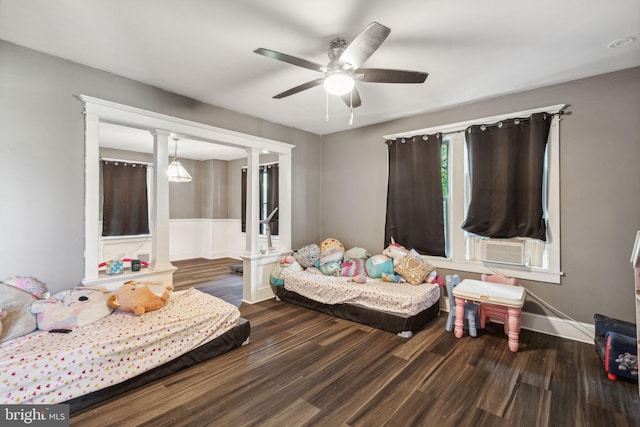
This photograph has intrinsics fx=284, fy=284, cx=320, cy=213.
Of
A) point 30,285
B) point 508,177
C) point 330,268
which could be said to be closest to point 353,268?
point 330,268

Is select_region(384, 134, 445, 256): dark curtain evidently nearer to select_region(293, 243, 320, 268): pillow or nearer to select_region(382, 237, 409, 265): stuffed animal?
select_region(382, 237, 409, 265): stuffed animal

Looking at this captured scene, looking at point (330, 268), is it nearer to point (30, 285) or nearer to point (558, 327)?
point (558, 327)

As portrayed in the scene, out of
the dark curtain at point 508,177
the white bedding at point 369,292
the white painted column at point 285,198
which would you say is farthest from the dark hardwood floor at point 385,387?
the white painted column at point 285,198

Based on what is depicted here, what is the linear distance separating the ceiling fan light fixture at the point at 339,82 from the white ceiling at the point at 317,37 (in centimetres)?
37

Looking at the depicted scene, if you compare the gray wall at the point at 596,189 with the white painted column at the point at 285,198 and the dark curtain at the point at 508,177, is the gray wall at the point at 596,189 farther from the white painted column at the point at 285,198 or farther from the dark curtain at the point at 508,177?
the white painted column at the point at 285,198

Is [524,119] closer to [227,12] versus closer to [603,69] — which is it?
[603,69]

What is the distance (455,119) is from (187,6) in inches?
125

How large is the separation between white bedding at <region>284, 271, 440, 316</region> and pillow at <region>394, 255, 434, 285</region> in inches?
3.2

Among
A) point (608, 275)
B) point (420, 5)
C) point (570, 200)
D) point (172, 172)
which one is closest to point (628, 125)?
point (570, 200)

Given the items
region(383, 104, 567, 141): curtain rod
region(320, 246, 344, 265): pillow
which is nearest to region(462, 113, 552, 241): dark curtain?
region(383, 104, 567, 141): curtain rod

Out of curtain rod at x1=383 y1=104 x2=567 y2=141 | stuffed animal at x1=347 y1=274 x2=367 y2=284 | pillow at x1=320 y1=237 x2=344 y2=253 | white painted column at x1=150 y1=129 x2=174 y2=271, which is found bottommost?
stuffed animal at x1=347 y1=274 x2=367 y2=284

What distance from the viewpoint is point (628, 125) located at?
267 centimetres

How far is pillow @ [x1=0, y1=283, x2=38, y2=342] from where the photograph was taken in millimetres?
1954

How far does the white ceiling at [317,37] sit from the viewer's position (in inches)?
73.7
